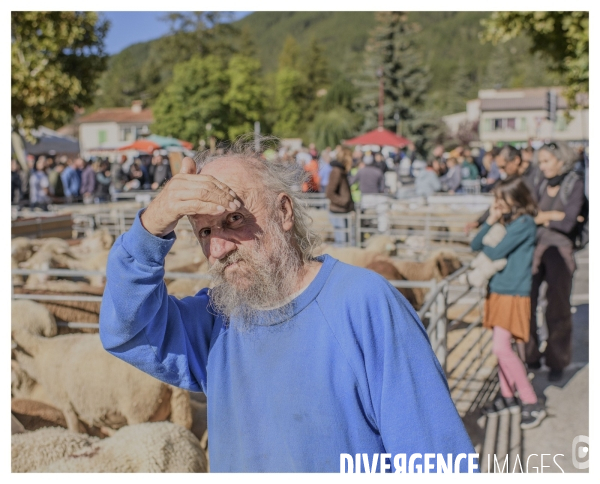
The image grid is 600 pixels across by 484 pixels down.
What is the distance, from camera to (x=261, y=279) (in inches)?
71.1

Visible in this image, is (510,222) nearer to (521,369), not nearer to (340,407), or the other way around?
(521,369)

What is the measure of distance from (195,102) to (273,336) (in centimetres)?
5633

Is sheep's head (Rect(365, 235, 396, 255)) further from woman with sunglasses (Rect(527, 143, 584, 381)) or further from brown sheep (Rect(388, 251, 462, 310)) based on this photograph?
woman with sunglasses (Rect(527, 143, 584, 381))

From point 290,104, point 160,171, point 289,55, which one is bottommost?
point 160,171

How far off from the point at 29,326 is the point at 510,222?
12.0 feet

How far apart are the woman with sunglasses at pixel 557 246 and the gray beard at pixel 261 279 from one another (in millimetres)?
4331

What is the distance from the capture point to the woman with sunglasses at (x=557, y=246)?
221 inches

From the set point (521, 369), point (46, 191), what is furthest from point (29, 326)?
point (46, 191)

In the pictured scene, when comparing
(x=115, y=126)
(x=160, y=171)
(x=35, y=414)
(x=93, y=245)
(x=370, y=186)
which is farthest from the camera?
(x=115, y=126)

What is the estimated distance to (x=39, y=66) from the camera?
15.0 metres

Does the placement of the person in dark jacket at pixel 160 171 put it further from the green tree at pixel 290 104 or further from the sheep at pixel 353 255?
the green tree at pixel 290 104

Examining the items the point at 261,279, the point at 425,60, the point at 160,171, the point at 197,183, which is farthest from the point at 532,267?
the point at 425,60

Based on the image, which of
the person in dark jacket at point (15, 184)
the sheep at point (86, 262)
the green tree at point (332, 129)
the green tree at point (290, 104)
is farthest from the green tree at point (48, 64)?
the green tree at point (290, 104)

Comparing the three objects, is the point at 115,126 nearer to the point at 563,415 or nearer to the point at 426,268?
the point at 426,268
